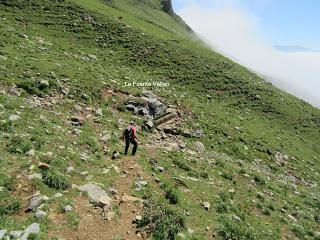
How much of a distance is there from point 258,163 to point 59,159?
18.7 metres

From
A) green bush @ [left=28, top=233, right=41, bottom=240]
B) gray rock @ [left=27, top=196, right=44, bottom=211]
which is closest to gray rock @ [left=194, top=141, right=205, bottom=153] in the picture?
gray rock @ [left=27, top=196, right=44, bottom=211]

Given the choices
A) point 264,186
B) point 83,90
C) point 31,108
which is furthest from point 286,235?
point 83,90

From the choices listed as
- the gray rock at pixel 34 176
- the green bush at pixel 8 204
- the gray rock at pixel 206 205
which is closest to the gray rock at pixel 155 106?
the gray rock at pixel 206 205

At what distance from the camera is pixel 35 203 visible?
1667 centimetres

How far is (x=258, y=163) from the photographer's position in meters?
34.1

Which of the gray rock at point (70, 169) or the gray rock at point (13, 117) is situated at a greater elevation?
the gray rock at point (70, 169)

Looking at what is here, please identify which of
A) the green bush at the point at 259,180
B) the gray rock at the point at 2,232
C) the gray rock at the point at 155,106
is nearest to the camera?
the gray rock at the point at 2,232

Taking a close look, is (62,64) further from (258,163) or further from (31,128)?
(258,163)

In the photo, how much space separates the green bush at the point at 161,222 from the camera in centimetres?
1692

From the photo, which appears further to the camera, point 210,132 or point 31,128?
point 210,132

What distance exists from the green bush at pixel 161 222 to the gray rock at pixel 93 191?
208cm

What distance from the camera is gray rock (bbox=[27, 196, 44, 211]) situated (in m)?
16.5

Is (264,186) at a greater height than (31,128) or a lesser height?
greater

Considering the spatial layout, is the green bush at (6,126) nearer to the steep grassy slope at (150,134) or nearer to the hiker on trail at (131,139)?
the steep grassy slope at (150,134)
